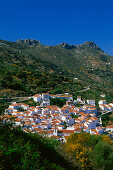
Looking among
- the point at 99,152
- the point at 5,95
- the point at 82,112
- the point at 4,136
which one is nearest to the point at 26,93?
the point at 5,95

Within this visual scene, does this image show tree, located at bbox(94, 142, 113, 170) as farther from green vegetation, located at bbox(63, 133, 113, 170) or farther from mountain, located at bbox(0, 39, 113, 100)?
mountain, located at bbox(0, 39, 113, 100)

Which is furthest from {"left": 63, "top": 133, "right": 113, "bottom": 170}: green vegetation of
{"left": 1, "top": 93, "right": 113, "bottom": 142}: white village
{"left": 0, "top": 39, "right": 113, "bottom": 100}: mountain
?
{"left": 0, "top": 39, "right": 113, "bottom": 100}: mountain

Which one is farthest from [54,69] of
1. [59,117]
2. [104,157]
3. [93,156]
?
[104,157]

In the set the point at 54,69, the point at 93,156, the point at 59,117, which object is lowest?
the point at 93,156

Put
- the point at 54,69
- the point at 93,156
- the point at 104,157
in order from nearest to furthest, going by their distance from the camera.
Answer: the point at 104,157 → the point at 93,156 → the point at 54,69

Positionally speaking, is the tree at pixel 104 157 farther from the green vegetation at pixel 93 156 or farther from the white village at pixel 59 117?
the white village at pixel 59 117

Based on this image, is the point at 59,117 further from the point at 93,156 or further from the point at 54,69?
the point at 54,69

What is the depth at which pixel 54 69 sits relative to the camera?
3361 inches

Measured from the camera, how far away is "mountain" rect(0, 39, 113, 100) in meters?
53.0

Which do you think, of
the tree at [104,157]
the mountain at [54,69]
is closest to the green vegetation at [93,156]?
the tree at [104,157]

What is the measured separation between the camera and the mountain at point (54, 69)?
53031 millimetres

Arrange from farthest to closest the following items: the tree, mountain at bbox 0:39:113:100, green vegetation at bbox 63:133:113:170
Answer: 1. mountain at bbox 0:39:113:100
2. the tree
3. green vegetation at bbox 63:133:113:170

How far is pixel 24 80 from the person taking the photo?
172 feet

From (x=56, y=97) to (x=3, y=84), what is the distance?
15.4m
